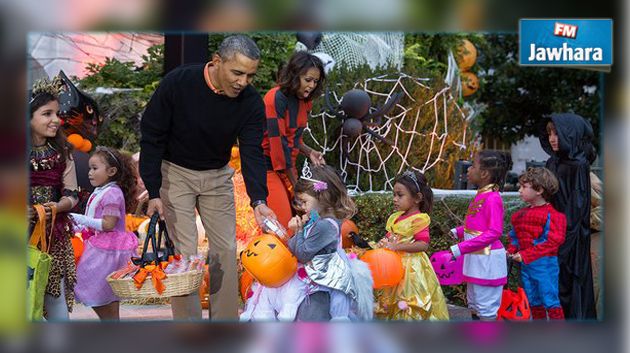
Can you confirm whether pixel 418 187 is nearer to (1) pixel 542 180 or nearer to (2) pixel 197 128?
(1) pixel 542 180

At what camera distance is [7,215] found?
5.11 meters

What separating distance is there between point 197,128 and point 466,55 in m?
7.59

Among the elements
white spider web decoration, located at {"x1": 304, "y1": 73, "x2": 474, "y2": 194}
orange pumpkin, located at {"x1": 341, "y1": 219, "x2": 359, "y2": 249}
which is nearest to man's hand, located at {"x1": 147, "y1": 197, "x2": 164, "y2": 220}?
orange pumpkin, located at {"x1": 341, "y1": 219, "x2": 359, "y2": 249}

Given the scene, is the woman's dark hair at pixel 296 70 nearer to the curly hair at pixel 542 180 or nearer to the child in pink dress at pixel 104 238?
the child in pink dress at pixel 104 238

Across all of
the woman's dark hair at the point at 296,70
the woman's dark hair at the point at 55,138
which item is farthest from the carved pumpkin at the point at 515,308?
the woman's dark hair at the point at 55,138

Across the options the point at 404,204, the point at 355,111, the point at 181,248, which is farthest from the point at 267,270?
the point at 355,111

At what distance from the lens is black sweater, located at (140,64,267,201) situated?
5.25 metres

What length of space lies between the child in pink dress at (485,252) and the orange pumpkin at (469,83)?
640 centimetres

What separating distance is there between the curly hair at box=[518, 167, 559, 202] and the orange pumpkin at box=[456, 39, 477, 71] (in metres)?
5.85

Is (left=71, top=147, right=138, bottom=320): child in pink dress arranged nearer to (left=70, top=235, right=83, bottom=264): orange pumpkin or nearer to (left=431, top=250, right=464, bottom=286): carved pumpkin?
(left=70, top=235, right=83, bottom=264): orange pumpkin

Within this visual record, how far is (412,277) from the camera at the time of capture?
5.75m

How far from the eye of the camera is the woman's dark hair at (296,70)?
6.02 m

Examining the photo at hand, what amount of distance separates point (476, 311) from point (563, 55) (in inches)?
65.9

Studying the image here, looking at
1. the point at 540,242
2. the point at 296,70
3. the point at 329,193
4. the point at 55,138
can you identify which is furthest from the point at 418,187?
the point at 55,138
